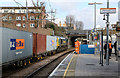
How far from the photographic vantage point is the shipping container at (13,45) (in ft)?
33.8

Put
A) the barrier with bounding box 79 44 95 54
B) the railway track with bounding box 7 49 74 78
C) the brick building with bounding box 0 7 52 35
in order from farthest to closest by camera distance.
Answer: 1. the barrier with bounding box 79 44 95 54
2. the brick building with bounding box 0 7 52 35
3. the railway track with bounding box 7 49 74 78

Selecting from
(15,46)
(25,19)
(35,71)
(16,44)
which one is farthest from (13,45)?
(25,19)

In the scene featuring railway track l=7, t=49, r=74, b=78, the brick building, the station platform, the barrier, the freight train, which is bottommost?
railway track l=7, t=49, r=74, b=78

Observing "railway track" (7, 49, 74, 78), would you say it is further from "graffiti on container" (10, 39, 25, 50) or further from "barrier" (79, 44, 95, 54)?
"barrier" (79, 44, 95, 54)

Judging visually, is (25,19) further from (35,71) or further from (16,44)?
(35,71)

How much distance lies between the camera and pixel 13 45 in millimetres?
11625

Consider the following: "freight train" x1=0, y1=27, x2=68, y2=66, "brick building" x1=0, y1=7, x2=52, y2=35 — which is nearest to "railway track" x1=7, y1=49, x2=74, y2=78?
"freight train" x1=0, y1=27, x2=68, y2=66

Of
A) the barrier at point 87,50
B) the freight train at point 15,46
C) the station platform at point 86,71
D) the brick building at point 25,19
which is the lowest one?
the station platform at point 86,71

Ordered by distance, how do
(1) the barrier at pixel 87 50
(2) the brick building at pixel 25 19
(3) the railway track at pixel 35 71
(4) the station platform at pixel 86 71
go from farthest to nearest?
(1) the barrier at pixel 87 50 → (2) the brick building at pixel 25 19 → (3) the railway track at pixel 35 71 → (4) the station platform at pixel 86 71

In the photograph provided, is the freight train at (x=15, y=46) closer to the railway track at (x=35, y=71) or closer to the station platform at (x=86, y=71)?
the railway track at (x=35, y=71)

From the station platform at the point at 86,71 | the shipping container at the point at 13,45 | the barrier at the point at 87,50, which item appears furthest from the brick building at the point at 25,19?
the barrier at the point at 87,50

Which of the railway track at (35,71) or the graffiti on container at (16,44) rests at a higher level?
the graffiti on container at (16,44)

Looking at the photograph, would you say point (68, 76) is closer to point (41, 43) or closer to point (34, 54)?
point (34, 54)

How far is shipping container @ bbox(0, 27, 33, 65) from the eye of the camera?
10.3m
